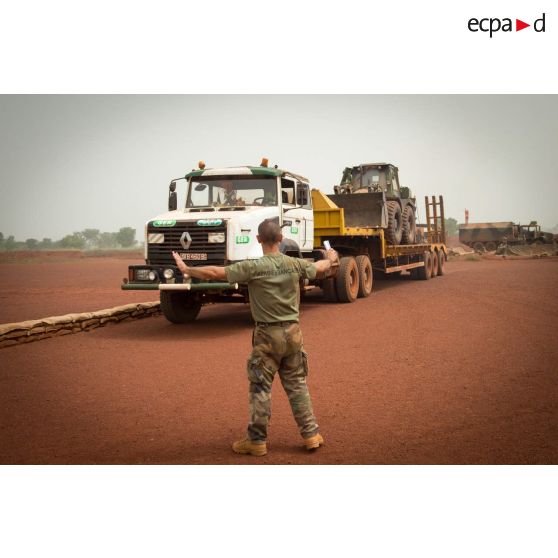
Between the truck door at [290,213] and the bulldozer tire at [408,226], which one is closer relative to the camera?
the truck door at [290,213]

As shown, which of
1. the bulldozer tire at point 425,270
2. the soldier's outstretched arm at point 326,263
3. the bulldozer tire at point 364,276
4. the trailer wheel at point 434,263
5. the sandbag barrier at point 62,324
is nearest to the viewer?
the soldier's outstretched arm at point 326,263

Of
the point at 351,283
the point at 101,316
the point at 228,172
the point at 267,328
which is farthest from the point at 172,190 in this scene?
the point at 267,328

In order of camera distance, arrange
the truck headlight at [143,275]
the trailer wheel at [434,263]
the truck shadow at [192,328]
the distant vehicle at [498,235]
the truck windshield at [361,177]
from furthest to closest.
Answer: the distant vehicle at [498,235]
the trailer wheel at [434,263]
the truck windshield at [361,177]
the truck headlight at [143,275]
the truck shadow at [192,328]

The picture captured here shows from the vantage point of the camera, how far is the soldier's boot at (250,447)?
422 centimetres

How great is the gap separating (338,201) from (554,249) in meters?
25.2

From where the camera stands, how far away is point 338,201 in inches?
626

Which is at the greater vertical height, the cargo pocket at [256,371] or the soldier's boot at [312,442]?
the cargo pocket at [256,371]

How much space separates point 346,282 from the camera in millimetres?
12922

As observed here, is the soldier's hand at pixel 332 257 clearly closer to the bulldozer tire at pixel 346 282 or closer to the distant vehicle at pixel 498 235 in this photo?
the bulldozer tire at pixel 346 282

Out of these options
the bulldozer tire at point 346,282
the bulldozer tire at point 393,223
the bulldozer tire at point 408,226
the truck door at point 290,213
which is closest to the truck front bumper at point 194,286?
the truck door at point 290,213

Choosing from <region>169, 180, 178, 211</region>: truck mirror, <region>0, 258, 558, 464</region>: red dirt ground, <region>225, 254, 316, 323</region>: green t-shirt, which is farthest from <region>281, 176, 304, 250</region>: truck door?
<region>225, 254, 316, 323</region>: green t-shirt

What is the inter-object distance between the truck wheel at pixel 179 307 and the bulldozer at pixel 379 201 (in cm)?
629

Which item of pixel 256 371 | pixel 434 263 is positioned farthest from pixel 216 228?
pixel 434 263

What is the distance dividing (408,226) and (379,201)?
2.86 m
